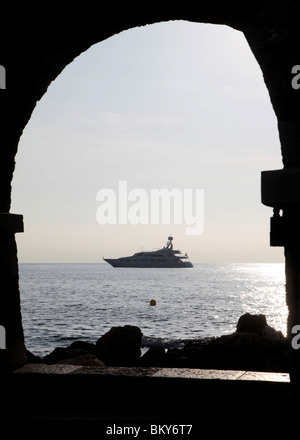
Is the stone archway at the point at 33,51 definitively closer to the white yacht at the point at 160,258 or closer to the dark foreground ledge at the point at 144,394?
the dark foreground ledge at the point at 144,394

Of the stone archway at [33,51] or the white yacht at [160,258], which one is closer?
the stone archway at [33,51]

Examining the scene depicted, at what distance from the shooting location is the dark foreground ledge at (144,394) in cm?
412

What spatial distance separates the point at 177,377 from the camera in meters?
4.32

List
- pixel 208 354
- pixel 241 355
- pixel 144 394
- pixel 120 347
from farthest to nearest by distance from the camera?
pixel 120 347
pixel 208 354
pixel 241 355
pixel 144 394

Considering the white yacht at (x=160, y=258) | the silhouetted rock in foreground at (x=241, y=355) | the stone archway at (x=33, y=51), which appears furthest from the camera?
the white yacht at (x=160, y=258)

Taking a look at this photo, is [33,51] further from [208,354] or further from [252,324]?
[252,324]

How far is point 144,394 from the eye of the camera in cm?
439

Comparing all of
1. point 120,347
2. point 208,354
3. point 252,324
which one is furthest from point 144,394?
point 252,324

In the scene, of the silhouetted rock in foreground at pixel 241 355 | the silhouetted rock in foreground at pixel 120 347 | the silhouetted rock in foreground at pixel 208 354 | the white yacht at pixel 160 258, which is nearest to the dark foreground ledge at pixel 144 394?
the silhouetted rock in foreground at pixel 208 354

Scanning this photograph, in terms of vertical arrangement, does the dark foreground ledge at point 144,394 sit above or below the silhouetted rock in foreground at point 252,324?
Answer: above

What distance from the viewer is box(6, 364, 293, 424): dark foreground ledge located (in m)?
4.12

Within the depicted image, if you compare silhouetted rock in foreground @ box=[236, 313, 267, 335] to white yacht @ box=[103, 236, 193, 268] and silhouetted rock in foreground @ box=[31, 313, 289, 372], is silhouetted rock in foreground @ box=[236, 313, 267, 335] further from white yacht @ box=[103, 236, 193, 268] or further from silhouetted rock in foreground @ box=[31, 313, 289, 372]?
white yacht @ box=[103, 236, 193, 268]
